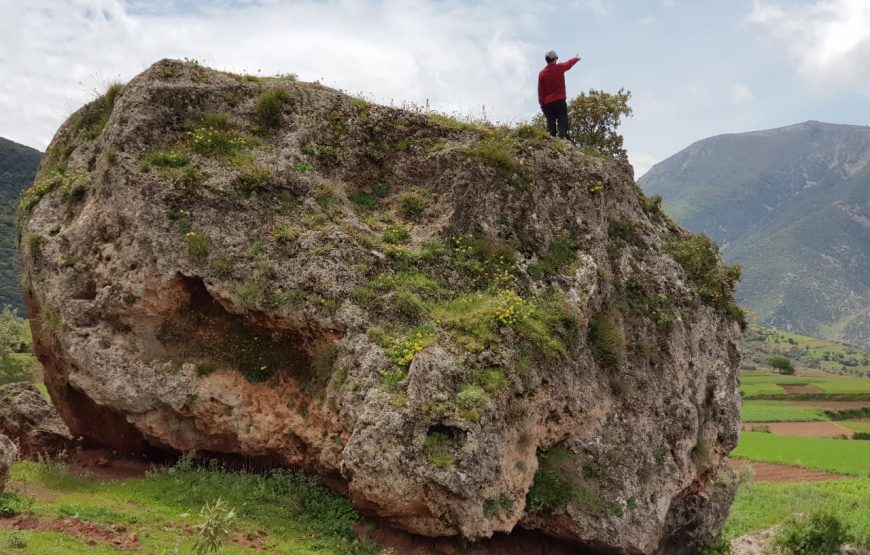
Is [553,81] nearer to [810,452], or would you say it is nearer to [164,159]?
[164,159]

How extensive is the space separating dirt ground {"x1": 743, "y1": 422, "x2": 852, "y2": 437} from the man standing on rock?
2311 inches

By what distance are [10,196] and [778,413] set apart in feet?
368

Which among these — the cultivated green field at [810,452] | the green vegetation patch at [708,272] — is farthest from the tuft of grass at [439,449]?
the cultivated green field at [810,452]

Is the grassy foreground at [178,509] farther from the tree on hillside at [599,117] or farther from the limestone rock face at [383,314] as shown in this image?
the tree on hillside at [599,117]

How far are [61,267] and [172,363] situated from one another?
4.38 meters

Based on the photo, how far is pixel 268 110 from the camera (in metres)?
19.5

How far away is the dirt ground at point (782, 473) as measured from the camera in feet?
152

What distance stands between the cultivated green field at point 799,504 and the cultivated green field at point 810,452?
503 cm

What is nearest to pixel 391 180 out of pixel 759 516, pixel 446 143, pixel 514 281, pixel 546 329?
pixel 446 143

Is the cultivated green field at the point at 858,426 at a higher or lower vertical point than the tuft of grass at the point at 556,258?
lower

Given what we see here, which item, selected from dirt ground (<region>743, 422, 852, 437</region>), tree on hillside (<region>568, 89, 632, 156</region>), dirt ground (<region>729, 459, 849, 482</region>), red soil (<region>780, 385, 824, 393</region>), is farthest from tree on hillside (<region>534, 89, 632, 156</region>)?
red soil (<region>780, 385, 824, 393</region>)

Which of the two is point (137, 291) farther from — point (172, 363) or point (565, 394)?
point (565, 394)

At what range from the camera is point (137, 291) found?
→ 1600cm

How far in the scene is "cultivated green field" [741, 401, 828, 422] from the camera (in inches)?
2894
